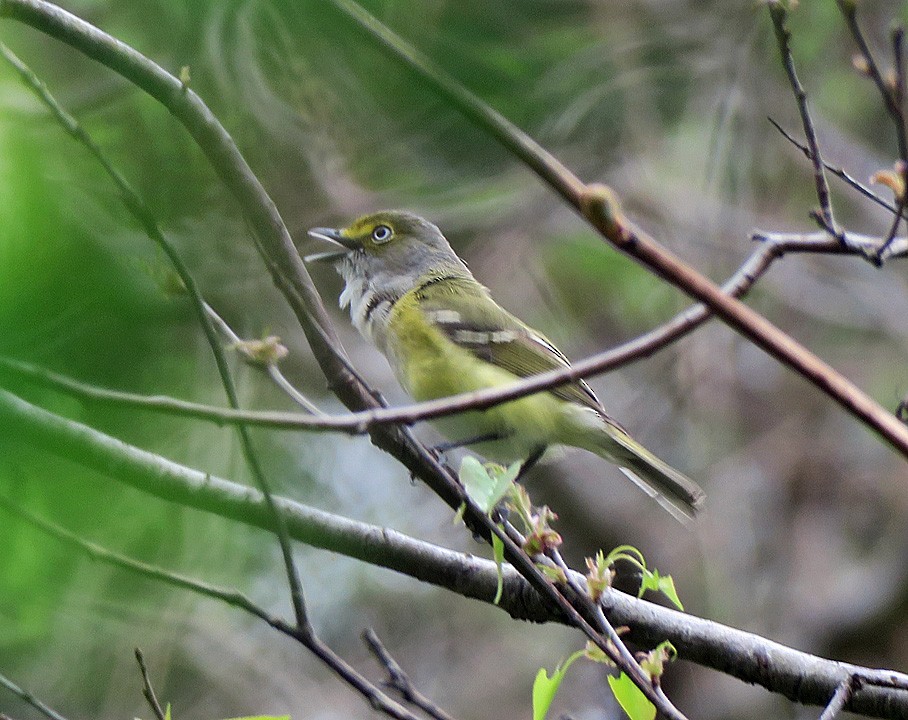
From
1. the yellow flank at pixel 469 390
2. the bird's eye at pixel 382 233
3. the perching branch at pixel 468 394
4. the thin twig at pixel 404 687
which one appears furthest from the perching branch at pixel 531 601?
the bird's eye at pixel 382 233

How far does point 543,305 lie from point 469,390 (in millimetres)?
3759

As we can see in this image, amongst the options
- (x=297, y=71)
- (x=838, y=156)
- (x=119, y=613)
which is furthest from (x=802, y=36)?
(x=119, y=613)

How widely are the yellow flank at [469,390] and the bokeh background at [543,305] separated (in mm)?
1091

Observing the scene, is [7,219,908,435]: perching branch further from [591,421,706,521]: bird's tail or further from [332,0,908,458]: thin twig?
[591,421,706,521]: bird's tail

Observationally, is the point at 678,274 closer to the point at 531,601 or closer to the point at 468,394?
the point at 468,394

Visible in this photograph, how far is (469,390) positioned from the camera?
3.77m

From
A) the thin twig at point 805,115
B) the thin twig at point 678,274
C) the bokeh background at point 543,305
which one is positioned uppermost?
the thin twig at point 805,115

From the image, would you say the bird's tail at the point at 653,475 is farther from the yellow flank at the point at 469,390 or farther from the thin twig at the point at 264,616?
the thin twig at the point at 264,616

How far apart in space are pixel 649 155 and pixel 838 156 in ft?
4.90

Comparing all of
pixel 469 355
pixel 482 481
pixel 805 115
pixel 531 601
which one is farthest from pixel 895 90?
pixel 469 355

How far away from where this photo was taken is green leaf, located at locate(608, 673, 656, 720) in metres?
2.22

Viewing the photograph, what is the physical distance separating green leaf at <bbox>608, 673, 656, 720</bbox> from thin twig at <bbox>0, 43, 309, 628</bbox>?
2.30ft

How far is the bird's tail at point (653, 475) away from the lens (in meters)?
3.53

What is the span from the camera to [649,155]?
7879 mm
